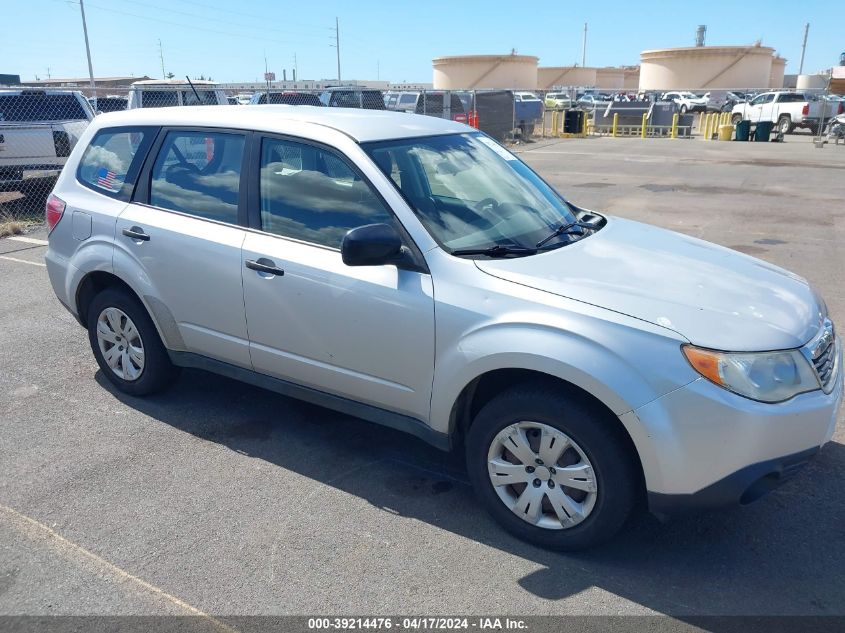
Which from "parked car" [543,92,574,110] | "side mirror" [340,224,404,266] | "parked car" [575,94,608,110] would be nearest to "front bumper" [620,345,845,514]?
"side mirror" [340,224,404,266]

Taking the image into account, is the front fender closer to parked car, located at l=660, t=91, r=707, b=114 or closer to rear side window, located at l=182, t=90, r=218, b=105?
rear side window, located at l=182, t=90, r=218, b=105

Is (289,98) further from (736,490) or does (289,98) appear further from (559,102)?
(559,102)

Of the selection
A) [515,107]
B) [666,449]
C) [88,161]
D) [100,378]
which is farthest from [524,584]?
[515,107]

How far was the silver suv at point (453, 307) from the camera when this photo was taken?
2787 millimetres

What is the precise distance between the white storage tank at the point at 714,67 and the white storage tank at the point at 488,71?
41.8 ft

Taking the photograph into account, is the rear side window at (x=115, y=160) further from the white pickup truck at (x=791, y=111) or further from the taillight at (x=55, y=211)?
the white pickup truck at (x=791, y=111)

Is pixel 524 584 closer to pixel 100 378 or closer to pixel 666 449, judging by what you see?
pixel 666 449

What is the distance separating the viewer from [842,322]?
19.6 feet

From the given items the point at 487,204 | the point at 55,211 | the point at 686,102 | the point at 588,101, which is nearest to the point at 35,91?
the point at 55,211

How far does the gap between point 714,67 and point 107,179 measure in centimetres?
6780

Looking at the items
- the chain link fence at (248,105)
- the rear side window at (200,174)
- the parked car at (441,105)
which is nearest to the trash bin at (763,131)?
the chain link fence at (248,105)

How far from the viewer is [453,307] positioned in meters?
3.16

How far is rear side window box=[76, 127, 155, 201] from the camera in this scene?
4.40m

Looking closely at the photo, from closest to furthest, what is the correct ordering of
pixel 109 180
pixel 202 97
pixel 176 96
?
pixel 109 180 → pixel 202 97 → pixel 176 96
